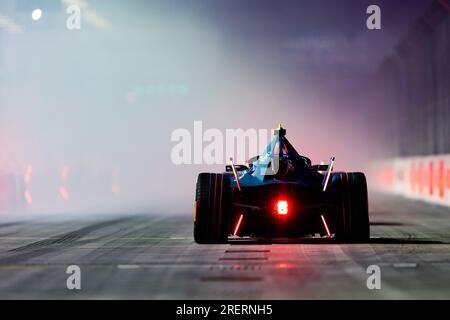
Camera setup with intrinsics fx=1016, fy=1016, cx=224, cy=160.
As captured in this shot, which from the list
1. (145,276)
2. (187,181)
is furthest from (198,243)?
(187,181)

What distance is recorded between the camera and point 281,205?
55.1ft

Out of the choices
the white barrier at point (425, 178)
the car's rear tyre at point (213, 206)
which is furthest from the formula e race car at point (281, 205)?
the white barrier at point (425, 178)

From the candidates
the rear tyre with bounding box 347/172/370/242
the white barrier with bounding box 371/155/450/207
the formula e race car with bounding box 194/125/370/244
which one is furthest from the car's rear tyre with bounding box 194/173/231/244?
the white barrier with bounding box 371/155/450/207

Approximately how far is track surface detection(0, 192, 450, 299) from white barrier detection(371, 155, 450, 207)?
15.0 metres

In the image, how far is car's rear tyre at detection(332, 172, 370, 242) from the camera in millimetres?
16984

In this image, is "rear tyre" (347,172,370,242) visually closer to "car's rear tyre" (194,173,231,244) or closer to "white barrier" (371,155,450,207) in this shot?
"car's rear tyre" (194,173,231,244)

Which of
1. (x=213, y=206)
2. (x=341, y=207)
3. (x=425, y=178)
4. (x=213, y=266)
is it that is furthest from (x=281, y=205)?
(x=425, y=178)

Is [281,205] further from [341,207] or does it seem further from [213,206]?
[213,206]

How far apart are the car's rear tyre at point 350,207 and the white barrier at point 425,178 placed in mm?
18497

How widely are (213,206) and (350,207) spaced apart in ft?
7.51

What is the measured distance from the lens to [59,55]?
60562 millimetres

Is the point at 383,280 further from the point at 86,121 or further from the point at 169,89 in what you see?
the point at 169,89
